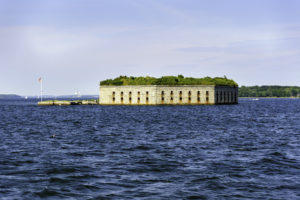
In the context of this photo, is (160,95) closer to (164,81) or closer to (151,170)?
(164,81)

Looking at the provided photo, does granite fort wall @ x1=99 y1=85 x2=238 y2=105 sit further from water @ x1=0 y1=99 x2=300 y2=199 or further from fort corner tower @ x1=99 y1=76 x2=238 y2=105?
water @ x1=0 y1=99 x2=300 y2=199

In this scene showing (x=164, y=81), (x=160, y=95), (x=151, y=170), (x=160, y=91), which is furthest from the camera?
(x=164, y=81)

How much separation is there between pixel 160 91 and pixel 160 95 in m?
1.62

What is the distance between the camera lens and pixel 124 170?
2266 centimetres

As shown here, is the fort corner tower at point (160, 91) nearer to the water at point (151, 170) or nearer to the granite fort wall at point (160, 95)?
the granite fort wall at point (160, 95)

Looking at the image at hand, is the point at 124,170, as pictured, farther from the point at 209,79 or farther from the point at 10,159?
the point at 209,79

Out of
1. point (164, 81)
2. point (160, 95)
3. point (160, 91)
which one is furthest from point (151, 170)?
point (164, 81)

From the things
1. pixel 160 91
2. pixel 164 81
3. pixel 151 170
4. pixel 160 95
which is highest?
pixel 164 81

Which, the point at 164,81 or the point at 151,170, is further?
the point at 164,81

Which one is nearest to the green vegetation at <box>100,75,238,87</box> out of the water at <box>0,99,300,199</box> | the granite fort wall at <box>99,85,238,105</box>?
the granite fort wall at <box>99,85,238,105</box>

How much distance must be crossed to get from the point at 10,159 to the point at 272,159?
1812 centimetres

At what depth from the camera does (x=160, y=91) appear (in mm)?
153625

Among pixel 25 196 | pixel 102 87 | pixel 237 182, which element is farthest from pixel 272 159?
pixel 102 87

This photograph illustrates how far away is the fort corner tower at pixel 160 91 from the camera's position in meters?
155
